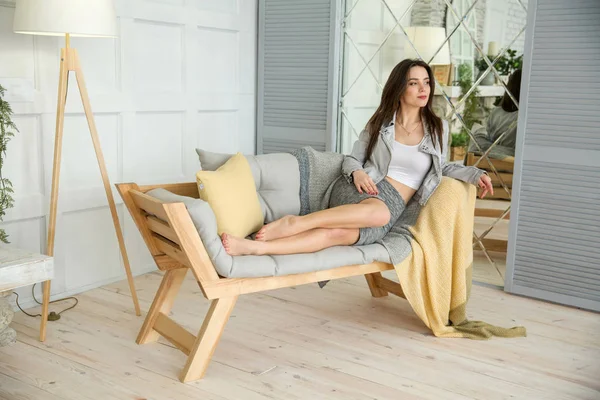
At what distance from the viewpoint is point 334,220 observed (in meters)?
3.05

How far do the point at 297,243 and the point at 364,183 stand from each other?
575 mm

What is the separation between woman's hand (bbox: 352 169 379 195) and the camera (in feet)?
10.8

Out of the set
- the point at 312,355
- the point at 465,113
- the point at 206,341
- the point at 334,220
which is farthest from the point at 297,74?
the point at 206,341

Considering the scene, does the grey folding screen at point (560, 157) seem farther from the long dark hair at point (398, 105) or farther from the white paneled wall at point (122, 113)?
the white paneled wall at point (122, 113)

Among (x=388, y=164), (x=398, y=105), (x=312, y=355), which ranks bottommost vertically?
(x=312, y=355)

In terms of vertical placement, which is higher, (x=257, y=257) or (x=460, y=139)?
(x=460, y=139)

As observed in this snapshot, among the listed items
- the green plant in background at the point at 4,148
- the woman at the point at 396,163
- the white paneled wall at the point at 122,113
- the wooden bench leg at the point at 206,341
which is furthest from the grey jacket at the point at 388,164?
the green plant in background at the point at 4,148

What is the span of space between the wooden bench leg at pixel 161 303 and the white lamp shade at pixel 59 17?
1.07 m

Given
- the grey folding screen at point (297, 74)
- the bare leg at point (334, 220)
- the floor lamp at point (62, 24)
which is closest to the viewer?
the floor lamp at point (62, 24)

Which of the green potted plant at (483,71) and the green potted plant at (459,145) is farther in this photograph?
the green potted plant at (459,145)

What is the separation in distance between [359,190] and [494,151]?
3.20 feet

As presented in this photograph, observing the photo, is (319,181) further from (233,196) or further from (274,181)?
(233,196)

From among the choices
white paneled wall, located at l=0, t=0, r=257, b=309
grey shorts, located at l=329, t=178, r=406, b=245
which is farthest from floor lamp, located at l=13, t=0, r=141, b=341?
grey shorts, located at l=329, t=178, r=406, b=245

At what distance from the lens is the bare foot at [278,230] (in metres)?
2.93
